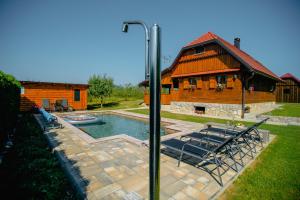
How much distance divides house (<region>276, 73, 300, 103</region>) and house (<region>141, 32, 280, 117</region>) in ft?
47.0

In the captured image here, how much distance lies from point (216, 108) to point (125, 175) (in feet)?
43.9

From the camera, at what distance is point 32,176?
155 inches

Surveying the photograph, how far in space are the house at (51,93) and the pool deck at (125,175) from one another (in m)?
13.3

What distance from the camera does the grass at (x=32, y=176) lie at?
3.30 meters

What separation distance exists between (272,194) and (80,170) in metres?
4.40

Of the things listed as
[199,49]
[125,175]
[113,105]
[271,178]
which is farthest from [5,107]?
[113,105]

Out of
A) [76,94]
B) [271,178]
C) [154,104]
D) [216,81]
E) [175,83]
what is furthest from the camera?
[175,83]

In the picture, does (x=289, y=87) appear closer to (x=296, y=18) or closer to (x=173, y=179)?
(x=296, y=18)

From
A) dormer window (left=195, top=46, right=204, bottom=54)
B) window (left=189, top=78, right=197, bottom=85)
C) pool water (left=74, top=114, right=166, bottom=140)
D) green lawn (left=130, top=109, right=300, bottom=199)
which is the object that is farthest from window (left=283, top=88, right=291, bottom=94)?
green lawn (left=130, top=109, right=300, bottom=199)

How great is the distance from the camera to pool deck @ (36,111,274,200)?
331 centimetres

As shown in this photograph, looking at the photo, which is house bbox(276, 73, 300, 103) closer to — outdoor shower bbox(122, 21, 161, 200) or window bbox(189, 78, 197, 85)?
window bbox(189, 78, 197, 85)

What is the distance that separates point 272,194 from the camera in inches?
130

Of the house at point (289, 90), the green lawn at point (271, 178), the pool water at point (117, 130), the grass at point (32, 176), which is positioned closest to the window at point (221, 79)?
the pool water at point (117, 130)

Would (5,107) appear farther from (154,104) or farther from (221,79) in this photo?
(221,79)
